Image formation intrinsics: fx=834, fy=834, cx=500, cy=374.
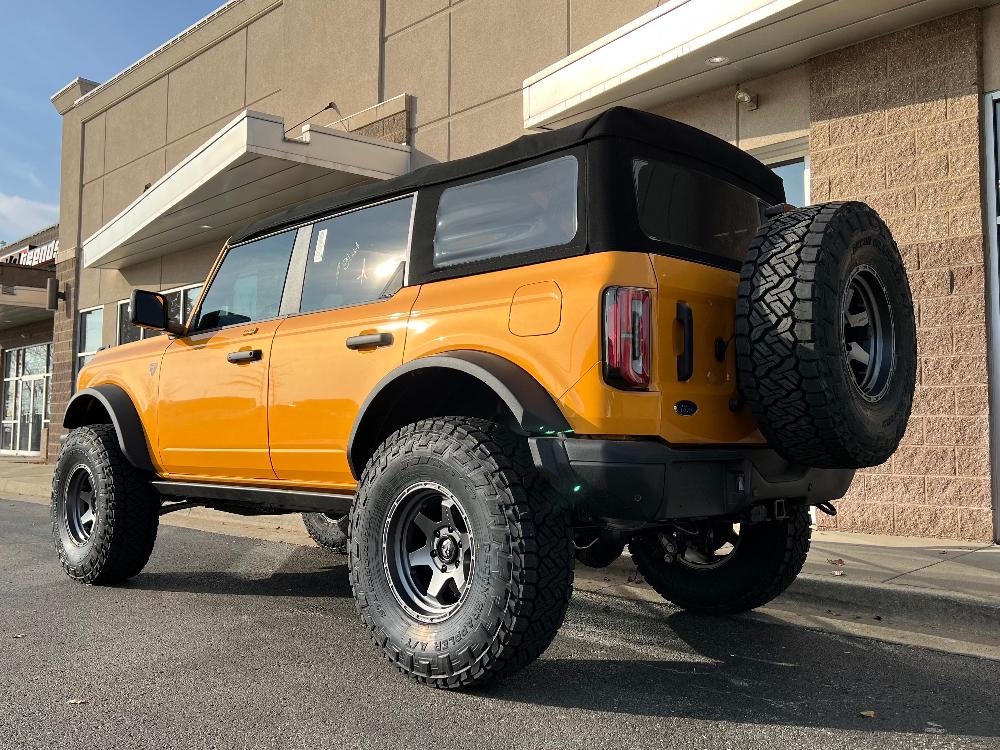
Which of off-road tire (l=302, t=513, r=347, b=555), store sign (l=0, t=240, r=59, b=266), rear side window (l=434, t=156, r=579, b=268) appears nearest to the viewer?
rear side window (l=434, t=156, r=579, b=268)

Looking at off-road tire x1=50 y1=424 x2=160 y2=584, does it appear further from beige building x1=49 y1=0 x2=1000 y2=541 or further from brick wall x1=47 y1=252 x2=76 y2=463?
brick wall x1=47 y1=252 x2=76 y2=463

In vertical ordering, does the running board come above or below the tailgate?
below

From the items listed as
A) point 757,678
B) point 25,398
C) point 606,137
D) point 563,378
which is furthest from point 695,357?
point 25,398

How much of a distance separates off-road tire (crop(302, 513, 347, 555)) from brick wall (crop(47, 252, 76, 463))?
Result: 15674 mm

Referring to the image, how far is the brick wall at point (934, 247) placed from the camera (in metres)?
6.61

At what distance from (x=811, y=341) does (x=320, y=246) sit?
2.50 metres

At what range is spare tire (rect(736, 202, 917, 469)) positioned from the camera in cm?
289

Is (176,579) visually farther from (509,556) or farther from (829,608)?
(829,608)

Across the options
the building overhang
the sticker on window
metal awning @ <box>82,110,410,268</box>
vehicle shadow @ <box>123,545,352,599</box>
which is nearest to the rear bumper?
the sticker on window

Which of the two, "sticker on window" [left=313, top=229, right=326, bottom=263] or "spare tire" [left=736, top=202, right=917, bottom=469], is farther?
"sticker on window" [left=313, top=229, right=326, bottom=263]

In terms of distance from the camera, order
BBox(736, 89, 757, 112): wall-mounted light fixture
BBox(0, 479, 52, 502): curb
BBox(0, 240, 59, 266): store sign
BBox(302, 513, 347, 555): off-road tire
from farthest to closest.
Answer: BBox(0, 240, 59, 266): store sign < BBox(0, 479, 52, 502): curb < BBox(736, 89, 757, 112): wall-mounted light fixture < BBox(302, 513, 347, 555): off-road tire

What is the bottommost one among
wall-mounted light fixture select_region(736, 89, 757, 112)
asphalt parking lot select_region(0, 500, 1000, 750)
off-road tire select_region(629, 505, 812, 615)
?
asphalt parking lot select_region(0, 500, 1000, 750)

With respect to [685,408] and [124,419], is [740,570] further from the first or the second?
[124,419]

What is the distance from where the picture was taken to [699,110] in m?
8.61
